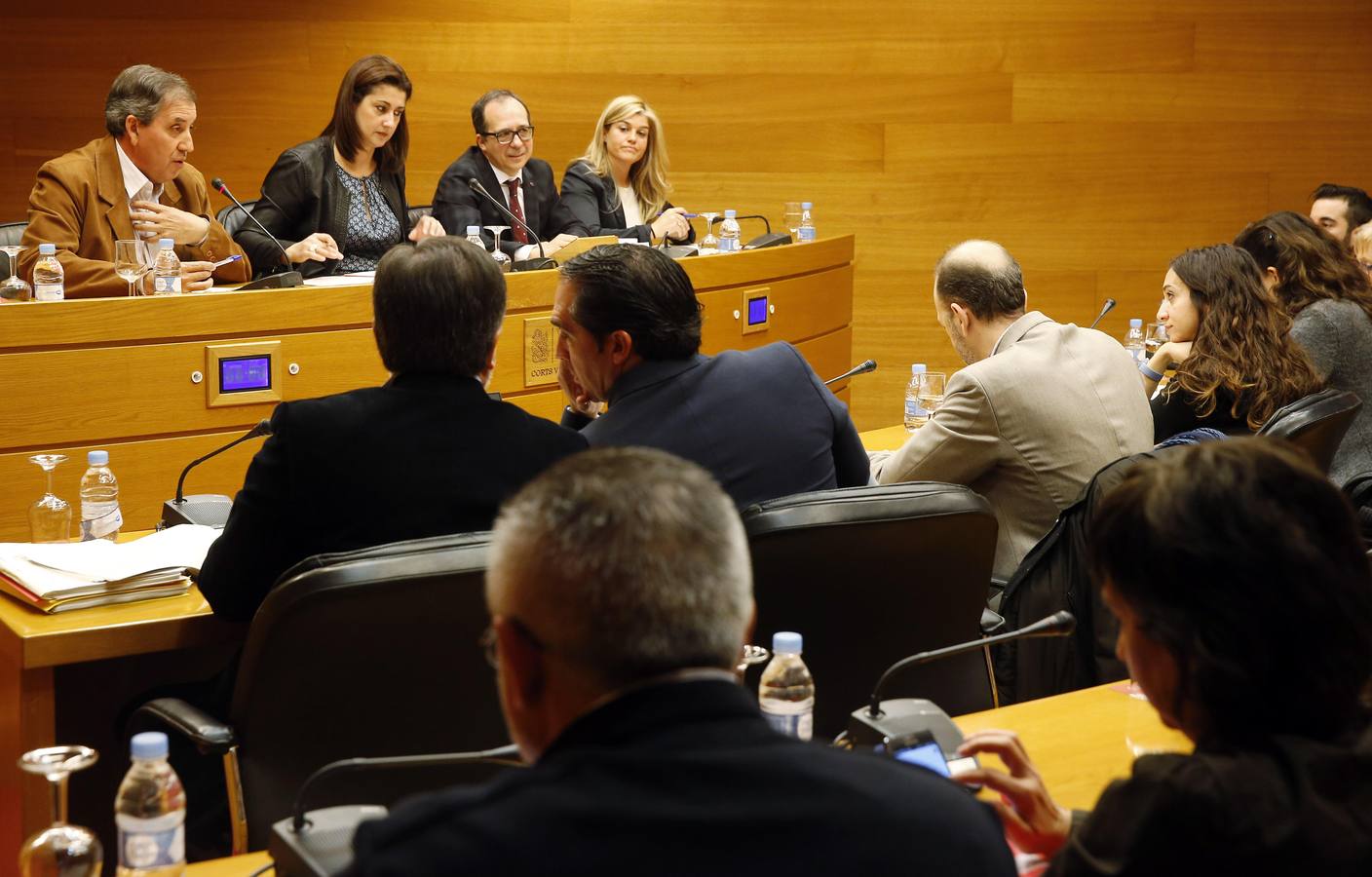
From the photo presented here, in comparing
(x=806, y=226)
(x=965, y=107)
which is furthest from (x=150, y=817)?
(x=965, y=107)

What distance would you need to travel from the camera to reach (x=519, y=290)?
16.4 ft

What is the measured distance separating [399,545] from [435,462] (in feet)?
0.92

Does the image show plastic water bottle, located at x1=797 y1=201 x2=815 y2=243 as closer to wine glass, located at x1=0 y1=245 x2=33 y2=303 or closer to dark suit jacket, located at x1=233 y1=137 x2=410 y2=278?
dark suit jacket, located at x1=233 y1=137 x2=410 y2=278

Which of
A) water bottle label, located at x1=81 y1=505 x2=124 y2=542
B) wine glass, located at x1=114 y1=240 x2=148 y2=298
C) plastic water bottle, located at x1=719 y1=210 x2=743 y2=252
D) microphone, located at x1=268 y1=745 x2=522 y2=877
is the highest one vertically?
plastic water bottle, located at x1=719 y1=210 x2=743 y2=252

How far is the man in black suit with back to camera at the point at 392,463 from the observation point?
2.27 m

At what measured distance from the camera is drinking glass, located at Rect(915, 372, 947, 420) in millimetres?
4105

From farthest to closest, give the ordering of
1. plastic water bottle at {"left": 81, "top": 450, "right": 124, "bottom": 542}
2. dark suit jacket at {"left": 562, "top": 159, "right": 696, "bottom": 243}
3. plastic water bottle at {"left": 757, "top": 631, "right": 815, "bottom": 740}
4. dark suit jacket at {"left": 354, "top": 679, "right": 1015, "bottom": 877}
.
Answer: dark suit jacket at {"left": 562, "top": 159, "right": 696, "bottom": 243}, plastic water bottle at {"left": 81, "top": 450, "right": 124, "bottom": 542}, plastic water bottle at {"left": 757, "top": 631, "right": 815, "bottom": 740}, dark suit jacket at {"left": 354, "top": 679, "right": 1015, "bottom": 877}

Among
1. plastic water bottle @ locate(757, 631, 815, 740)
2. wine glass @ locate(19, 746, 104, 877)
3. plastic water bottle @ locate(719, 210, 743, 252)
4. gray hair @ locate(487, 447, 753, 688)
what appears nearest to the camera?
gray hair @ locate(487, 447, 753, 688)

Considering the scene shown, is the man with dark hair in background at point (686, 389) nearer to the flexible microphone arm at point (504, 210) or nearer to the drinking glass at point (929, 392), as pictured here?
the drinking glass at point (929, 392)

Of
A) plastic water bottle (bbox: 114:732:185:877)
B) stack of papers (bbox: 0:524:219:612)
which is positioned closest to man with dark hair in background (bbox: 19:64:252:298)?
stack of papers (bbox: 0:524:219:612)

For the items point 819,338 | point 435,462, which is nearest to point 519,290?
point 819,338

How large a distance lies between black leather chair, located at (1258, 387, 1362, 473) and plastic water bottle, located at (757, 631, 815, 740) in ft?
5.21

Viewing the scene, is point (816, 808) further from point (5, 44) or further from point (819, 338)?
point (5, 44)

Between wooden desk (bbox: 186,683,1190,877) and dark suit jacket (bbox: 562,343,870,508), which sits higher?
dark suit jacket (bbox: 562,343,870,508)
